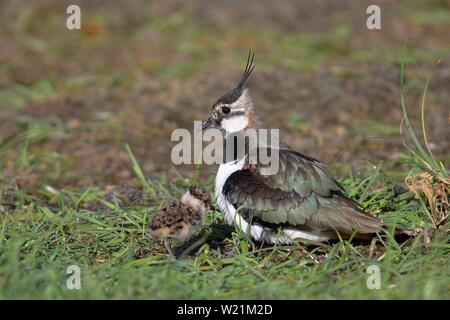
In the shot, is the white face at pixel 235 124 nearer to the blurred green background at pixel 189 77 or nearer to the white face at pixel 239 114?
the white face at pixel 239 114

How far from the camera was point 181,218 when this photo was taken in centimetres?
573

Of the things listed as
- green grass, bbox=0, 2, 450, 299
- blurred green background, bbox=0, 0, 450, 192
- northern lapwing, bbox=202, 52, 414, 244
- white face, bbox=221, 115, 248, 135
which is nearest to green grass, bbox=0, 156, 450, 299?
green grass, bbox=0, 2, 450, 299

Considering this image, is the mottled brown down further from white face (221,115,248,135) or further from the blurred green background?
the blurred green background

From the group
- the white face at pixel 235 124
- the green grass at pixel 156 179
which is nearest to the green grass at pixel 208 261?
the green grass at pixel 156 179

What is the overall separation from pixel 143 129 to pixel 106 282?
466 centimetres

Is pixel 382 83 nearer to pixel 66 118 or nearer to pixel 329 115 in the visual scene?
pixel 329 115

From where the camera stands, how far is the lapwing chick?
5.74m

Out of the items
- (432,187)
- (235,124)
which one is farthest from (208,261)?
(432,187)

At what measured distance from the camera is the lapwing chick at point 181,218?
574cm

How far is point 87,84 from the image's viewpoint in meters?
11.3
